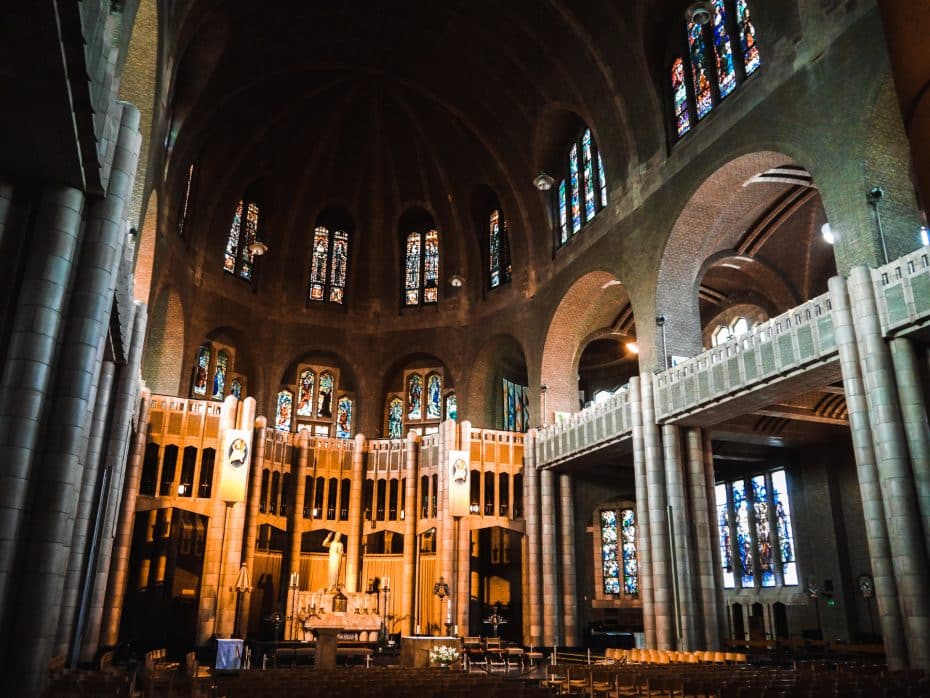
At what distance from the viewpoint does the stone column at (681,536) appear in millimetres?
20453

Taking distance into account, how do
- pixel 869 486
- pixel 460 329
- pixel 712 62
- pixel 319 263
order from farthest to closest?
pixel 319 263
pixel 460 329
pixel 712 62
pixel 869 486

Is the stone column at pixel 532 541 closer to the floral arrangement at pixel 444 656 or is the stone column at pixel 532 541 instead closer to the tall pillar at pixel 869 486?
the floral arrangement at pixel 444 656

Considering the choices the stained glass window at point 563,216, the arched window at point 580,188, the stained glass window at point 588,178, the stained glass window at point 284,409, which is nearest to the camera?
the arched window at point 580,188

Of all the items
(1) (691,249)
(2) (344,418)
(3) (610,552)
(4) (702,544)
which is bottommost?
(4) (702,544)

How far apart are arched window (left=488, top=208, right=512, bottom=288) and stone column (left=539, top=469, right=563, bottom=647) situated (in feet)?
34.8

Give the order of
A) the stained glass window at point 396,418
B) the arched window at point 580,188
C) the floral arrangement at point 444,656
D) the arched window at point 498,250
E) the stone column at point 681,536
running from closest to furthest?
1. the floral arrangement at point 444,656
2. the stone column at point 681,536
3. the arched window at point 580,188
4. the arched window at point 498,250
5. the stained glass window at point 396,418

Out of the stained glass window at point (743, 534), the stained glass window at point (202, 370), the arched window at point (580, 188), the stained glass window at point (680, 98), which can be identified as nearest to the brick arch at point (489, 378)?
the arched window at point (580, 188)

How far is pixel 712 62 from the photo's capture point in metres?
23.5

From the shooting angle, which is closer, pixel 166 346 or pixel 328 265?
pixel 166 346

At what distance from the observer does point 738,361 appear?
1925 centimetres

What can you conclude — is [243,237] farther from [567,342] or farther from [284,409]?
[567,342]

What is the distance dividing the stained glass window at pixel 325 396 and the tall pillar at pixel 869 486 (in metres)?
26.1

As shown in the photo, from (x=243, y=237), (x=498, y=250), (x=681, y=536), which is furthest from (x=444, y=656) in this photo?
(x=243, y=237)

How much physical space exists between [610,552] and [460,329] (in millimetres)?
13219
